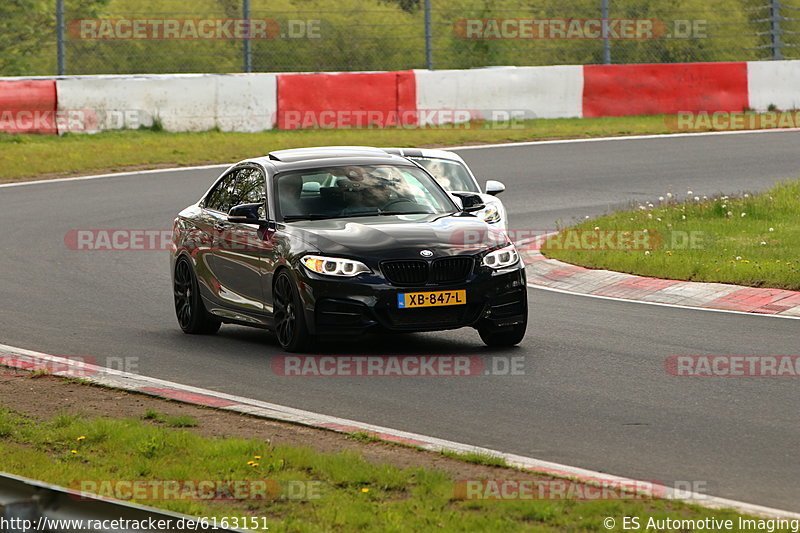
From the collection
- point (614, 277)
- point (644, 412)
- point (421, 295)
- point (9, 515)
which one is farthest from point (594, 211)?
point (9, 515)

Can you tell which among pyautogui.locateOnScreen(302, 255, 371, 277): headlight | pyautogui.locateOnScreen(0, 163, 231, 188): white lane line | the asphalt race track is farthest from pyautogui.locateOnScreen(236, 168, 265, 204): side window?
pyautogui.locateOnScreen(0, 163, 231, 188): white lane line

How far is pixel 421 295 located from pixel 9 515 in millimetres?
6338

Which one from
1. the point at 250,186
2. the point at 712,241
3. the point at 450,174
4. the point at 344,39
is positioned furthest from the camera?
the point at 344,39

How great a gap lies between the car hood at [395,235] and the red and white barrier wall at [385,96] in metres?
16.8

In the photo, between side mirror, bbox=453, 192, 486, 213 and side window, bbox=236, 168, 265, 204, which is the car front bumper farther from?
side window, bbox=236, 168, 265, 204

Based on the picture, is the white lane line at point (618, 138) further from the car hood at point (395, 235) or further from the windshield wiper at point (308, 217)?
the car hood at point (395, 235)

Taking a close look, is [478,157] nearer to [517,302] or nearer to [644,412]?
[517,302]

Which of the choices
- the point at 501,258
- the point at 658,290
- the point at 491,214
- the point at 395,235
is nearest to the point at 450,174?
the point at 491,214

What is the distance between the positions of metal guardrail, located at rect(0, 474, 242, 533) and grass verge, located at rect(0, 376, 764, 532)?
1686mm

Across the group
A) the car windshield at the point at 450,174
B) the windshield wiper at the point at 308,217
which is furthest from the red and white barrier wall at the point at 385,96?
the windshield wiper at the point at 308,217

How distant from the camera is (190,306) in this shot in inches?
517

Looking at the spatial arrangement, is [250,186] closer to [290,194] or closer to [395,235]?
[290,194]

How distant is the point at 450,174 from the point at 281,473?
382 inches

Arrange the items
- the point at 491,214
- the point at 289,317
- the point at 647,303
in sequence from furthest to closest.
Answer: the point at 491,214
the point at 647,303
the point at 289,317
